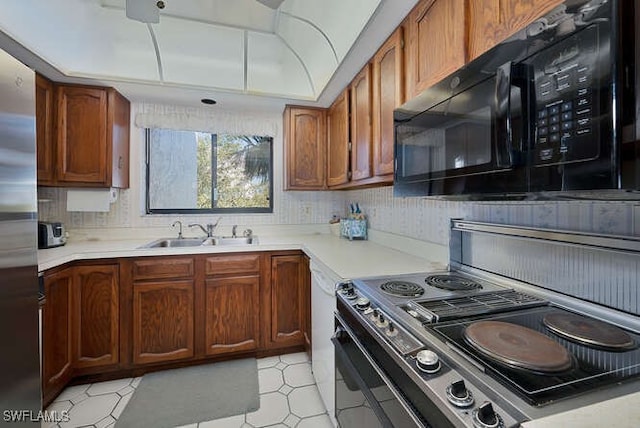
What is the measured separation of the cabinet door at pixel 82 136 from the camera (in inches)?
82.2

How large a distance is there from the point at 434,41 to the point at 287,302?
1.93m

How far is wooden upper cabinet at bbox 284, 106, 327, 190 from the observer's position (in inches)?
102

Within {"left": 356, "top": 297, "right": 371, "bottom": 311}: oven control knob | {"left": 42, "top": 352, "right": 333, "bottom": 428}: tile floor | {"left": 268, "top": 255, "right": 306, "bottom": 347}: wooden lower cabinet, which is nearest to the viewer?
{"left": 356, "top": 297, "right": 371, "bottom": 311}: oven control knob

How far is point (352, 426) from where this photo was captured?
1.13 m

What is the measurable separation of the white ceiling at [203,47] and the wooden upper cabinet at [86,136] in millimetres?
133

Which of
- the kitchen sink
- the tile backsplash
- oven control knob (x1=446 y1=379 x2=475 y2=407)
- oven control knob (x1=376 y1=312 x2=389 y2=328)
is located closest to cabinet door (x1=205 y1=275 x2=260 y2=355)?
the kitchen sink

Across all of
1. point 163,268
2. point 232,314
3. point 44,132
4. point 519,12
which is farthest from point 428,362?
point 44,132

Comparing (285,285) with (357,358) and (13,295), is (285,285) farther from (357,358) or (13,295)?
(13,295)

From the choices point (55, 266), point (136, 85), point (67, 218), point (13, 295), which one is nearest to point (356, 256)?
point (13, 295)

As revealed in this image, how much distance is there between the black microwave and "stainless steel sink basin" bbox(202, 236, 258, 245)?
2017 mm

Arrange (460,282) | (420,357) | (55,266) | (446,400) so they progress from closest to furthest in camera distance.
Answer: (446,400), (420,357), (460,282), (55,266)

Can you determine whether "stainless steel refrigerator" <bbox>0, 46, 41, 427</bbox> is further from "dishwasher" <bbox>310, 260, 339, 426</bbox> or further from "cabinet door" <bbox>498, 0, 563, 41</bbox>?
"cabinet door" <bbox>498, 0, 563, 41</bbox>

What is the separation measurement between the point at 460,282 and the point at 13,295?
169 centimetres

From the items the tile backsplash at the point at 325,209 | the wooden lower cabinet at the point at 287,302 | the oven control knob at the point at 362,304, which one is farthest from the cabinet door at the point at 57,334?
the oven control knob at the point at 362,304
